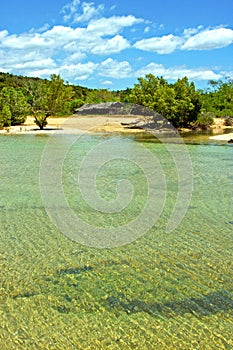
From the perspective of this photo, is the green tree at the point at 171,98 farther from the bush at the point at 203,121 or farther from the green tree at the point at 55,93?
the green tree at the point at 55,93

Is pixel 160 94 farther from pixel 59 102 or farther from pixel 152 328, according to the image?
pixel 152 328

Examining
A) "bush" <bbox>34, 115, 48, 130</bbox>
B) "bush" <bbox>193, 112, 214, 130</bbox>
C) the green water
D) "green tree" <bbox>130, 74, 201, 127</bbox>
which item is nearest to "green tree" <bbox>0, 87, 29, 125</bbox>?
"bush" <bbox>34, 115, 48, 130</bbox>

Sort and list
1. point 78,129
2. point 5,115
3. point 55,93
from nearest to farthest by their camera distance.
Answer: point 5,115, point 55,93, point 78,129

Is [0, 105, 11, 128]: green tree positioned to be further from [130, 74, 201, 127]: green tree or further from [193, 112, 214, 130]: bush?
[193, 112, 214, 130]: bush

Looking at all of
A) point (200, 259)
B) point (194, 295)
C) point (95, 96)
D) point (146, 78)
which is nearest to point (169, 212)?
point (200, 259)

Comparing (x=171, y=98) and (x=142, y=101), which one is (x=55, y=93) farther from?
(x=171, y=98)

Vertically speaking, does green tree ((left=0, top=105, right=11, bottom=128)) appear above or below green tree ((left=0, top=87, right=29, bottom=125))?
below

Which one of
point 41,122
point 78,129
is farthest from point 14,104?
point 78,129

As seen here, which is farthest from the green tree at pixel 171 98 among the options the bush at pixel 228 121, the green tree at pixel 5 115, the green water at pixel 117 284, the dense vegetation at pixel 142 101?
the green water at pixel 117 284

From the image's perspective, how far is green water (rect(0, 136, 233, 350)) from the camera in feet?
17.6

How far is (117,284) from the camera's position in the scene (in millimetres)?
6832

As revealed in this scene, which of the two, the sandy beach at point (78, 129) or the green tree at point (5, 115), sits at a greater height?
the green tree at point (5, 115)

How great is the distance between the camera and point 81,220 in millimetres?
10672

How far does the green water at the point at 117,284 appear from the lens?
211 inches
